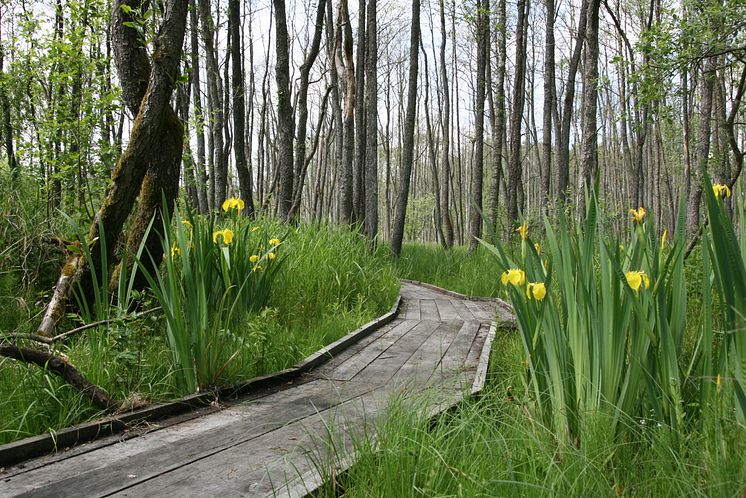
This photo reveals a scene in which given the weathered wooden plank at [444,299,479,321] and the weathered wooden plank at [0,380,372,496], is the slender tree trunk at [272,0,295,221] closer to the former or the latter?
the weathered wooden plank at [444,299,479,321]

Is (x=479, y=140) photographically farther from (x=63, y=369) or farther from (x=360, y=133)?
(x=63, y=369)

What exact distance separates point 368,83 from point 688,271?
688 cm

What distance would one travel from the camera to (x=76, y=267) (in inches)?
143

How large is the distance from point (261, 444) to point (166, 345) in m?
1.26

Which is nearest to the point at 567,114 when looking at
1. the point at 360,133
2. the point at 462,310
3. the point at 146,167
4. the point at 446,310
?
the point at 360,133

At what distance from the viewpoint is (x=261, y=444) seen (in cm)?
221

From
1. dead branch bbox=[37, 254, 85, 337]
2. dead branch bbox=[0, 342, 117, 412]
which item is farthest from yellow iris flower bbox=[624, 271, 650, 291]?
dead branch bbox=[37, 254, 85, 337]

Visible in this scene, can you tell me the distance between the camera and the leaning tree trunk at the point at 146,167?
359 cm

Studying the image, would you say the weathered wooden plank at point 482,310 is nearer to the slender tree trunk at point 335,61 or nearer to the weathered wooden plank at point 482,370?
the weathered wooden plank at point 482,370

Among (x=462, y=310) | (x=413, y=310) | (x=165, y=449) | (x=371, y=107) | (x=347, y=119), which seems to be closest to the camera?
(x=165, y=449)

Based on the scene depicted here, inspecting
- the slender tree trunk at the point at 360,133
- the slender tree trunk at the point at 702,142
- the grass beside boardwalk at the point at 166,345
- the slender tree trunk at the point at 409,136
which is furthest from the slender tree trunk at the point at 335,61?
the slender tree trunk at the point at 702,142

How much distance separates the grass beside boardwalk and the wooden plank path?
25 centimetres

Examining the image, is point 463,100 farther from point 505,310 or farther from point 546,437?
point 546,437

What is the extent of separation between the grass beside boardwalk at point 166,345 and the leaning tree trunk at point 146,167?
0.52 meters
